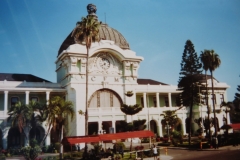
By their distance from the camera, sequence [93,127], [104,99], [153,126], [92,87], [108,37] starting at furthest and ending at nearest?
1. [153,126]
2. [108,37]
3. [93,127]
4. [104,99]
5. [92,87]

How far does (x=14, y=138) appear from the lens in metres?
36.3

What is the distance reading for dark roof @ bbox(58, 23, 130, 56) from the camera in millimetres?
42125

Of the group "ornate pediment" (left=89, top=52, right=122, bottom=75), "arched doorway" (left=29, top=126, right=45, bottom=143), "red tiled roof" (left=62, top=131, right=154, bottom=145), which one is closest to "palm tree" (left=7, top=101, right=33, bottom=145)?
"arched doorway" (left=29, top=126, right=45, bottom=143)

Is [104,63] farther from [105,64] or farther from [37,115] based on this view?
[37,115]

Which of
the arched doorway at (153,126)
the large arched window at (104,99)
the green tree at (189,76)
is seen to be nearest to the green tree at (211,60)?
the green tree at (189,76)

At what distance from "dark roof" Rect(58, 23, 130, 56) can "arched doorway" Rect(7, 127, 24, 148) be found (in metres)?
15.7

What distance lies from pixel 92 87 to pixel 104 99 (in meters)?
2.92

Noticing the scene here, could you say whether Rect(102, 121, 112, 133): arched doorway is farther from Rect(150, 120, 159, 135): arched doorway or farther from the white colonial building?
Rect(150, 120, 159, 135): arched doorway

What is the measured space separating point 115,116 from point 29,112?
13599 millimetres

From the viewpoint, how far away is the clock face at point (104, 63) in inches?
1538

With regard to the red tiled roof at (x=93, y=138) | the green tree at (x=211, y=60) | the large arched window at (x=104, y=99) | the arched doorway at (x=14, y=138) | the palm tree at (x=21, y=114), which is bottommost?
the arched doorway at (x=14, y=138)

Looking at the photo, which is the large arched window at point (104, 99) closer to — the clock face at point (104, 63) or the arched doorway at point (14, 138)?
the clock face at point (104, 63)

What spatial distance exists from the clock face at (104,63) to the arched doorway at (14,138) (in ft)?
52.5

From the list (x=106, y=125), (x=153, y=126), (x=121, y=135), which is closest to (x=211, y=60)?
(x=153, y=126)
